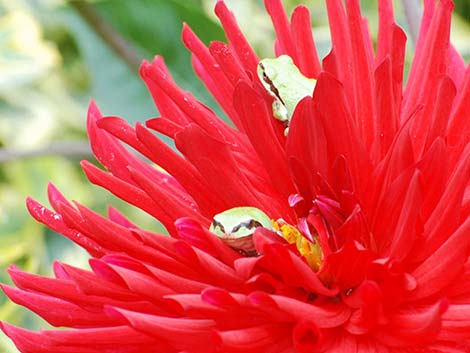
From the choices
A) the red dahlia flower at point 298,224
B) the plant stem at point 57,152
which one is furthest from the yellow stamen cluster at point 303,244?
the plant stem at point 57,152

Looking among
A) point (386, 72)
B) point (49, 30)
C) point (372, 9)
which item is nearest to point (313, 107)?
point (386, 72)

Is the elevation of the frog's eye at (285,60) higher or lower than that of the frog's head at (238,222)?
higher

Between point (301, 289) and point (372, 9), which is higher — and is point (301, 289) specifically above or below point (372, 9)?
below

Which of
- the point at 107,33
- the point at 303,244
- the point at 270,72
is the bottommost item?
the point at 303,244

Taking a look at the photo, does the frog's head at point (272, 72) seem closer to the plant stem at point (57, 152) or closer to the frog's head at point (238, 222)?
the frog's head at point (238, 222)

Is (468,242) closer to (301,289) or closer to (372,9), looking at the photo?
(301,289)

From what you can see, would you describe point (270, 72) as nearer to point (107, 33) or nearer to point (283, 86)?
point (283, 86)

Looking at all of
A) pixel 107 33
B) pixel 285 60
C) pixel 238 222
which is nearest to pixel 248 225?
pixel 238 222
